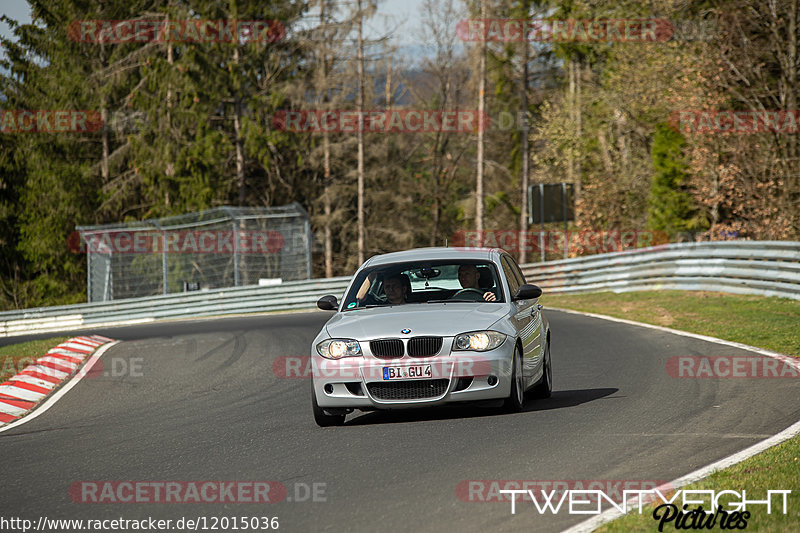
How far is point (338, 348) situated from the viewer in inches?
352

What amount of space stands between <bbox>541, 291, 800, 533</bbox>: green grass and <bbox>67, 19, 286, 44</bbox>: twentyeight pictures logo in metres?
25.2

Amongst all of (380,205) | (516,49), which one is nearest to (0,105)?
(380,205)

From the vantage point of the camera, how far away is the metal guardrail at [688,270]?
66.2ft

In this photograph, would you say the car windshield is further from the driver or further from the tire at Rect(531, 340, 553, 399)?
the tire at Rect(531, 340, 553, 399)

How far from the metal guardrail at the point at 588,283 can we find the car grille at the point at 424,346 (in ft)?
41.2

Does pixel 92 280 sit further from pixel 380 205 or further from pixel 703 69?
pixel 380 205

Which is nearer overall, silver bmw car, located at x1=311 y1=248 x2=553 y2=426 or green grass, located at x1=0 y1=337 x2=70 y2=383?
silver bmw car, located at x1=311 y1=248 x2=553 y2=426

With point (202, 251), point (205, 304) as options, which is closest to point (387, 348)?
point (202, 251)

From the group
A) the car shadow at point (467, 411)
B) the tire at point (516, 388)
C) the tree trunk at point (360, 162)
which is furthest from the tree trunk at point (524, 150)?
the tire at point (516, 388)

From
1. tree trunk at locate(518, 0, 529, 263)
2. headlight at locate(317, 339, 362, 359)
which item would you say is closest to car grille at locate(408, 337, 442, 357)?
headlight at locate(317, 339, 362, 359)

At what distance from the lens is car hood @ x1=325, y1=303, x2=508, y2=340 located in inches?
346

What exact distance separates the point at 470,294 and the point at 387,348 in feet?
4.92

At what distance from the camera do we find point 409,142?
62.6 m

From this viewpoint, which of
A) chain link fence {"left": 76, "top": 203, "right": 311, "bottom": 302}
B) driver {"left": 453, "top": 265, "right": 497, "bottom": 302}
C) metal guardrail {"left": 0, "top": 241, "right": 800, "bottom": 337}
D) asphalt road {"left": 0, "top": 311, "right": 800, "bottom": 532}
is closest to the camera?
asphalt road {"left": 0, "top": 311, "right": 800, "bottom": 532}
